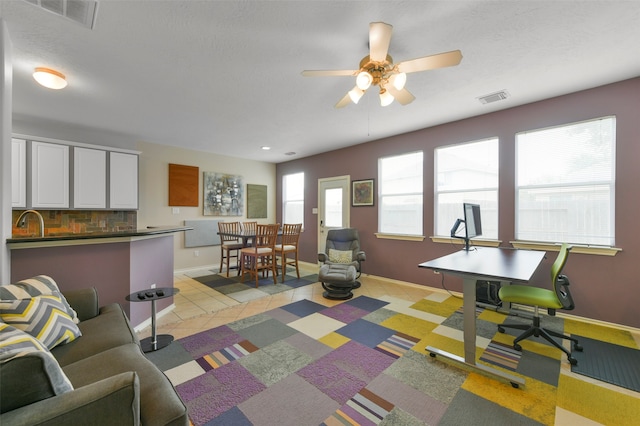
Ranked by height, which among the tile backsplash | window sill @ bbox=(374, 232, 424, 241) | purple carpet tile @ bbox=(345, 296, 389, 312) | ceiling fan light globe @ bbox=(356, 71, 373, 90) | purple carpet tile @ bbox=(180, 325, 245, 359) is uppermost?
ceiling fan light globe @ bbox=(356, 71, 373, 90)

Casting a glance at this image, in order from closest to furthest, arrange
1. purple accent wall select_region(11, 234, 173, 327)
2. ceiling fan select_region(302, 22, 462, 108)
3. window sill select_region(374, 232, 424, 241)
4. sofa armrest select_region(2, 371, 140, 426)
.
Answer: sofa armrest select_region(2, 371, 140, 426) < ceiling fan select_region(302, 22, 462, 108) < purple accent wall select_region(11, 234, 173, 327) < window sill select_region(374, 232, 424, 241)

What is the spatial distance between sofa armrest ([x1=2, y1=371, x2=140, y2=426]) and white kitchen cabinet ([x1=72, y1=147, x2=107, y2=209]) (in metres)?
4.31

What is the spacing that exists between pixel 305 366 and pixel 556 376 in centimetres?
189

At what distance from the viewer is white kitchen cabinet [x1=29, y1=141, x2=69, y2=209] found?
364cm

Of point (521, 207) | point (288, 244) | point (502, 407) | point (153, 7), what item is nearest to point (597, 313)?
point (521, 207)

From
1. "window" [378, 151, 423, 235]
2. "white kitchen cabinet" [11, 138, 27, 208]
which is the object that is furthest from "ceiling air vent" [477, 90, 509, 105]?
"white kitchen cabinet" [11, 138, 27, 208]

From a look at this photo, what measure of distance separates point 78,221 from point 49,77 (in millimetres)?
2732

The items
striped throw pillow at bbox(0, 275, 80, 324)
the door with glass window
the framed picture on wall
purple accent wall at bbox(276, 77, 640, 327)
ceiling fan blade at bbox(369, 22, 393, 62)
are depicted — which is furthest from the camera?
the door with glass window

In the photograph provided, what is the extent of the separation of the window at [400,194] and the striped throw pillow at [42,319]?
13.6 ft

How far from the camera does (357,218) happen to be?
16.8 ft

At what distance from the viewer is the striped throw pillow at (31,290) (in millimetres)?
1485

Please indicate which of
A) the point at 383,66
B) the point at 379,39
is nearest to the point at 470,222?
the point at 383,66

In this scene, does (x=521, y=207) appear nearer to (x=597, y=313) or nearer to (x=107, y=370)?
(x=597, y=313)

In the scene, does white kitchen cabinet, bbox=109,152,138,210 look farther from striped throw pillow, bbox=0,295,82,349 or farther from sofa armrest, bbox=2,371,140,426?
sofa armrest, bbox=2,371,140,426
